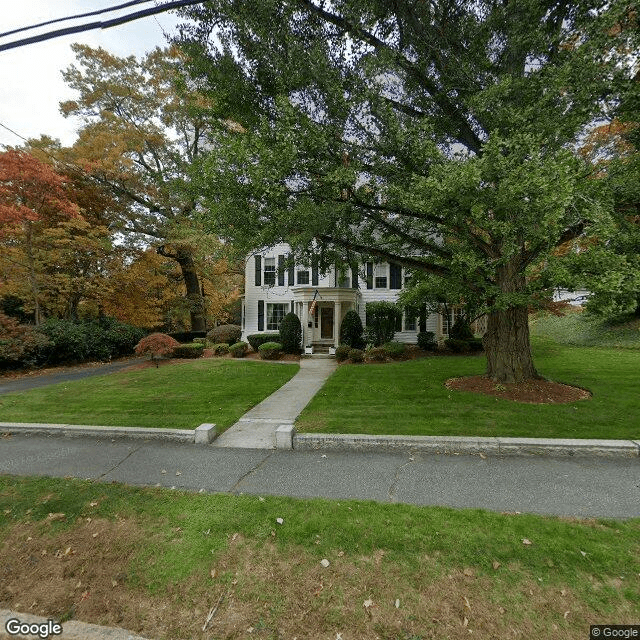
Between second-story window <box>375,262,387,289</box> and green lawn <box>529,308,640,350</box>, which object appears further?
second-story window <box>375,262,387,289</box>

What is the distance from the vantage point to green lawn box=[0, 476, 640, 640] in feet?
7.48

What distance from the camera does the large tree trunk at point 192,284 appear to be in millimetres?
21375

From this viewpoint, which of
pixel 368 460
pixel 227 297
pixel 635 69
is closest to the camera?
pixel 368 460

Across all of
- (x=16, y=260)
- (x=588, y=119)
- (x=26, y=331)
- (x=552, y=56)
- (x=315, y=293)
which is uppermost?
(x=552, y=56)

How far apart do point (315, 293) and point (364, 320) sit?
3.39 m

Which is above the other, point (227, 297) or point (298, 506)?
point (227, 297)

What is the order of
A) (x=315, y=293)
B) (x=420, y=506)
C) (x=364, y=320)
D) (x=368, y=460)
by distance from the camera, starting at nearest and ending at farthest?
(x=420, y=506) < (x=368, y=460) < (x=315, y=293) < (x=364, y=320)

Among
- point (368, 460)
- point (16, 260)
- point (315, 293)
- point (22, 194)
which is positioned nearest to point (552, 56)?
point (368, 460)

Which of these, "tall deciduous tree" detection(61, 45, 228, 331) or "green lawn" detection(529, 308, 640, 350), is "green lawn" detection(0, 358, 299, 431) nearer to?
"tall deciduous tree" detection(61, 45, 228, 331)

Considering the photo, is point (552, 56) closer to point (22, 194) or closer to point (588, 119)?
point (588, 119)

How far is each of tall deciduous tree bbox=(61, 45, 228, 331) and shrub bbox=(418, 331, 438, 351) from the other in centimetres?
1155

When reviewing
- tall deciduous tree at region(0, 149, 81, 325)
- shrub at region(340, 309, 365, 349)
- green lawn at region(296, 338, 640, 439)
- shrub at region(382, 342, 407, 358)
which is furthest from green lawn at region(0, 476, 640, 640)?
tall deciduous tree at region(0, 149, 81, 325)

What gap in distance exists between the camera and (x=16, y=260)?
1427cm

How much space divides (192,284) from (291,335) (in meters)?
Answer: 10.7
